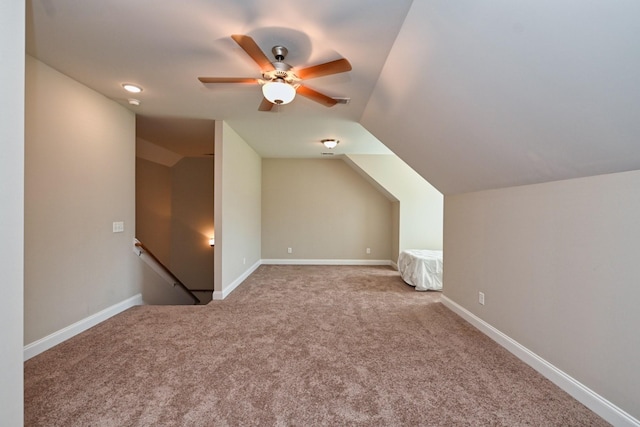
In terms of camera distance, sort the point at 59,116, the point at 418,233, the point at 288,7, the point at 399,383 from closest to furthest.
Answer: the point at 288,7
the point at 399,383
the point at 59,116
the point at 418,233

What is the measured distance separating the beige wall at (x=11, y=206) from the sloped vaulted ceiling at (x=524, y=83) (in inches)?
74.1

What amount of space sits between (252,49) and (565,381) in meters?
2.99

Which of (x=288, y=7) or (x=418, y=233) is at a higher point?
(x=288, y=7)

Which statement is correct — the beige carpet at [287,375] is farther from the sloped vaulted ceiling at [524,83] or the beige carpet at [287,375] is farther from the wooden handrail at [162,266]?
the sloped vaulted ceiling at [524,83]

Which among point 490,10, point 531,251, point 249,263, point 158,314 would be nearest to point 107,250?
point 158,314

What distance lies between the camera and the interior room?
1253 millimetres

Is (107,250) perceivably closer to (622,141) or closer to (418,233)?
(622,141)

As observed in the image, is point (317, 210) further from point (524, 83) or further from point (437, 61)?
point (524, 83)

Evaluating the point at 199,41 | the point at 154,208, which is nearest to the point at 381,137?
the point at 199,41

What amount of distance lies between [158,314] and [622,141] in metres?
4.16

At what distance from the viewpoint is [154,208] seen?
620cm

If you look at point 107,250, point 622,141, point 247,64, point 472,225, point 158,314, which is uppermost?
point 247,64

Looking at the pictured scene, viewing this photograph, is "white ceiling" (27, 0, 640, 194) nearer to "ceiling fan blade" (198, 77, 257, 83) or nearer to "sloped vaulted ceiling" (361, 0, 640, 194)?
"sloped vaulted ceiling" (361, 0, 640, 194)

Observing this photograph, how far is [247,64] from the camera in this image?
2312 mm
